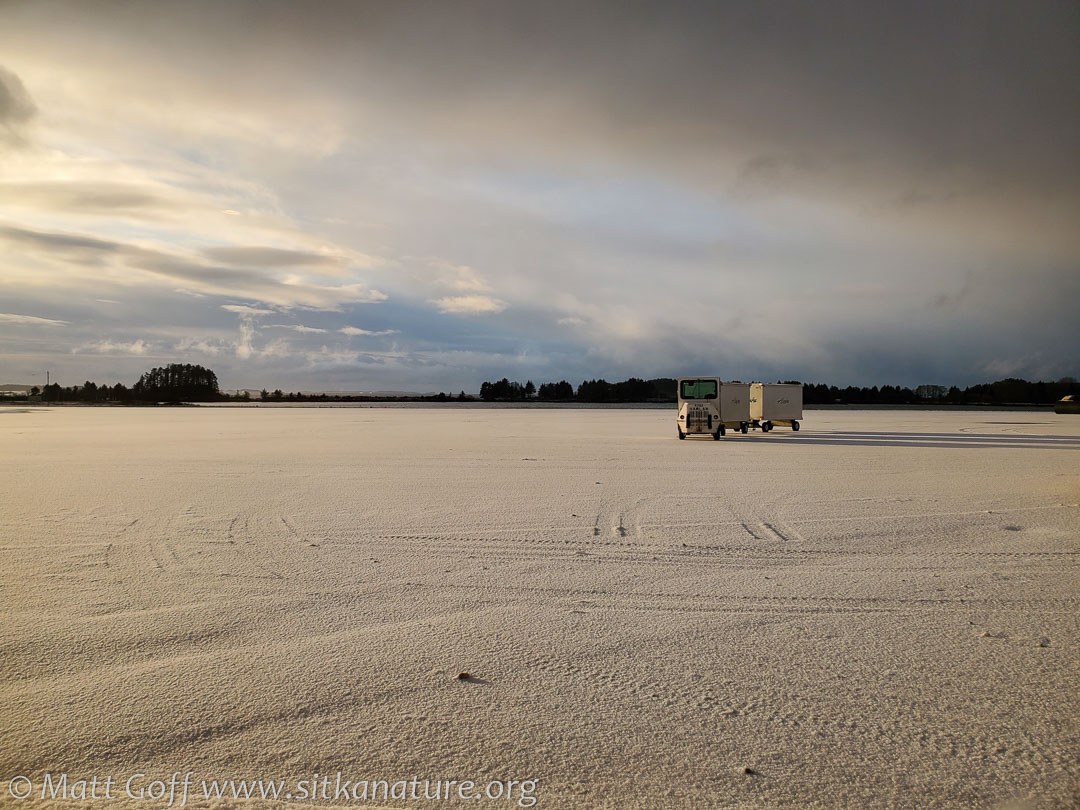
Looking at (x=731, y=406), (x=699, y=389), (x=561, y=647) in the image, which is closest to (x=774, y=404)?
(x=731, y=406)

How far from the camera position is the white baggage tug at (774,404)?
33.5 meters

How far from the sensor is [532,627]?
5285mm

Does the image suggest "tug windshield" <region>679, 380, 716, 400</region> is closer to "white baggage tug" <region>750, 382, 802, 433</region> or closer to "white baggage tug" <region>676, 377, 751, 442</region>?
"white baggage tug" <region>676, 377, 751, 442</region>

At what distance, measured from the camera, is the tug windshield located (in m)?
28.3

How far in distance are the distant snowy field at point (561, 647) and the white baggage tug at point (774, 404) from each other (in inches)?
887

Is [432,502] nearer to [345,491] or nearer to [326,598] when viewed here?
[345,491]

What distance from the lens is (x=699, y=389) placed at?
28.3m

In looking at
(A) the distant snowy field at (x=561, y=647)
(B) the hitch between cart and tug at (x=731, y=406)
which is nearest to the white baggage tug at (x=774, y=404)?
(B) the hitch between cart and tug at (x=731, y=406)

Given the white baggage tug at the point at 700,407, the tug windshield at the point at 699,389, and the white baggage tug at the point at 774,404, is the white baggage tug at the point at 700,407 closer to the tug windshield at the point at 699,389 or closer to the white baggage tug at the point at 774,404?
the tug windshield at the point at 699,389

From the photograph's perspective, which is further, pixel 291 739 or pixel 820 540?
pixel 820 540

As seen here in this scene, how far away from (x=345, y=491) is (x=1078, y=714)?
36.4ft

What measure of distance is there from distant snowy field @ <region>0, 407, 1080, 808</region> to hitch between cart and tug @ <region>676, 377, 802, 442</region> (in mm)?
16605

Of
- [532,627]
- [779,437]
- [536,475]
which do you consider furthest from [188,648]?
[779,437]

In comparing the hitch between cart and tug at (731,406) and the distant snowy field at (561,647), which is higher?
the hitch between cart and tug at (731,406)
